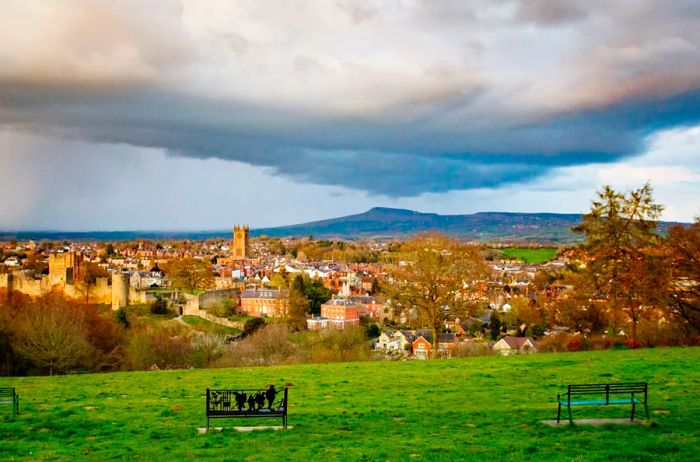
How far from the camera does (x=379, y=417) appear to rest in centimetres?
1307

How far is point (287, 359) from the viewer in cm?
3616

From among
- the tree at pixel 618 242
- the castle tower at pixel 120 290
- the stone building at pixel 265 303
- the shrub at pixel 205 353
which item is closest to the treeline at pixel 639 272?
the tree at pixel 618 242

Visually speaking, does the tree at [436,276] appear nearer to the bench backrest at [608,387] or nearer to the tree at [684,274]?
the tree at [684,274]

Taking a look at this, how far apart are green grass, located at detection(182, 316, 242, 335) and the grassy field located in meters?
45.2

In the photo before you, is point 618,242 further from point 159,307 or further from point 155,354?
point 159,307

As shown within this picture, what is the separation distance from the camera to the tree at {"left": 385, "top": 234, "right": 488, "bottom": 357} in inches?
1193

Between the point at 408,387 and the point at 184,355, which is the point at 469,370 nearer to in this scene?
the point at 408,387

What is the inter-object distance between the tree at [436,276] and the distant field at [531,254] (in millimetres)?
127070

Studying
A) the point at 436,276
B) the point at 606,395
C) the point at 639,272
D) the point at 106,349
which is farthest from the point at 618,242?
the point at 106,349

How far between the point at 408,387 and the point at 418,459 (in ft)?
27.2

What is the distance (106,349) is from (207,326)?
28.7 m

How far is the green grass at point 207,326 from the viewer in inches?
2612

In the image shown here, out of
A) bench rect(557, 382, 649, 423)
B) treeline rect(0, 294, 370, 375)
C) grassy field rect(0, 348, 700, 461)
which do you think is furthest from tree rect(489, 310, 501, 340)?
bench rect(557, 382, 649, 423)

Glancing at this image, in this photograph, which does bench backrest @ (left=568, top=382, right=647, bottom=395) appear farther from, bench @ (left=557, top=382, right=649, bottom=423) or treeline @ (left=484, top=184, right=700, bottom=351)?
treeline @ (left=484, top=184, right=700, bottom=351)
